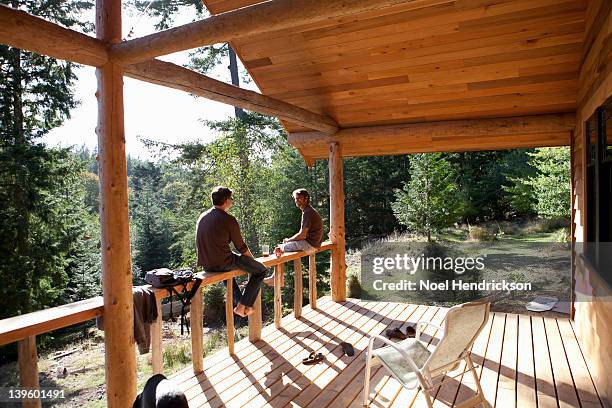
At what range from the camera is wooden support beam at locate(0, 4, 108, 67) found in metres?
2.31

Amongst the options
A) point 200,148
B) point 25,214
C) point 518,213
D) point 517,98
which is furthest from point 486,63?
point 518,213

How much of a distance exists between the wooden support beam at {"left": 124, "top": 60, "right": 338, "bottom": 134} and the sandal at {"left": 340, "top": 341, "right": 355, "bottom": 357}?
2.73 metres

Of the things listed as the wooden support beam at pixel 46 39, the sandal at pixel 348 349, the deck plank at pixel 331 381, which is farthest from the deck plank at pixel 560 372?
the wooden support beam at pixel 46 39

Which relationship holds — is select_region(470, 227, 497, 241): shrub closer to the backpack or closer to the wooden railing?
the wooden railing

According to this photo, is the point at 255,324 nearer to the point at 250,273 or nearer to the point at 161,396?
the point at 250,273

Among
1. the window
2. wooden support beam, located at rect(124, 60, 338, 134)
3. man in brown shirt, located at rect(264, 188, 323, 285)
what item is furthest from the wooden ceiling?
man in brown shirt, located at rect(264, 188, 323, 285)

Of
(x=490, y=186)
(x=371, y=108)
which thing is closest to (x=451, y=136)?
(x=371, y=108)

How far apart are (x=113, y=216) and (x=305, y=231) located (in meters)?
3.11

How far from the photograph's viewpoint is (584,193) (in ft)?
14.8

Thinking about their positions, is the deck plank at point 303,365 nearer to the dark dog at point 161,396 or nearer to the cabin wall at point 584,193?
the dark dog at point 161,396

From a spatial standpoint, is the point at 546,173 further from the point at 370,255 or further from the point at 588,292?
the point at 588,292

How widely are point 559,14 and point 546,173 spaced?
620 inches

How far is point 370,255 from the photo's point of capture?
17906mm

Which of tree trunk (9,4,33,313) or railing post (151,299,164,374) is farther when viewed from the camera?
tree trunk (9,4,33,313)
